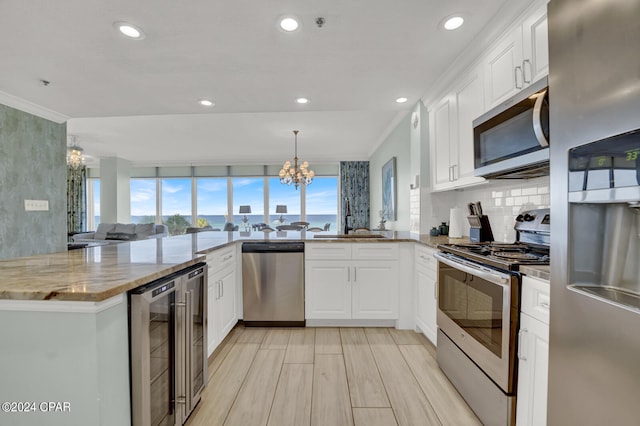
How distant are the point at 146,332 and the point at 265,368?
4.08ft

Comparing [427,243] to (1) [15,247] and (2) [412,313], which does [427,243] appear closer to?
(2) [412,313]

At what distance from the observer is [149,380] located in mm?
1214

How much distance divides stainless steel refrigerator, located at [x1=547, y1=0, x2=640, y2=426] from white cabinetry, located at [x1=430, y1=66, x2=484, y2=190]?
125 centimetres

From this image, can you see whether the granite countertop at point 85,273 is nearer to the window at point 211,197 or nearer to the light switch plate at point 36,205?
the light switch plate at point 36,205

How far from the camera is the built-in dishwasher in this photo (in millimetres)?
2918

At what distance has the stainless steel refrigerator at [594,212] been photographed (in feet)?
2.63

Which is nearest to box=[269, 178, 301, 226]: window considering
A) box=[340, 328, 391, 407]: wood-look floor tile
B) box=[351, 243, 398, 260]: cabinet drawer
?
box=[351, 243, 398, 260]: cabinet drawer

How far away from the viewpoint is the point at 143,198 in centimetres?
891

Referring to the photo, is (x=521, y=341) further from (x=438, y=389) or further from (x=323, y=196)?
(x=323, y=196)

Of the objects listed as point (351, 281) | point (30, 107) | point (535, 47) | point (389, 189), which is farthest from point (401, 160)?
point (30, 107)

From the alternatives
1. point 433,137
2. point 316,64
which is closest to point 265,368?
point 316,64

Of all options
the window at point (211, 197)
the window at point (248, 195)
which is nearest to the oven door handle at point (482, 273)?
the window at point (248, 195)

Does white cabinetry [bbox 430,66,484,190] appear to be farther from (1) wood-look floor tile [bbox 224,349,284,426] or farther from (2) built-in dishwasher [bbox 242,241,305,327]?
(1) wood-look floor tile [bbox 224,349,284,426]

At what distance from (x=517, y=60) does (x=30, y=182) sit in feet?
14.7
